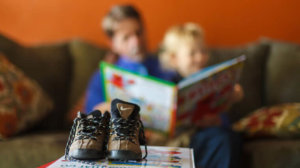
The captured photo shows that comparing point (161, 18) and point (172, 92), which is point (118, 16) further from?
point (172, 92)

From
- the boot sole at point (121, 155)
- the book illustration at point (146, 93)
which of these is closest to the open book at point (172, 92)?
the book illustration at point (146, 93)

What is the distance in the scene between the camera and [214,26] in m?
2.12

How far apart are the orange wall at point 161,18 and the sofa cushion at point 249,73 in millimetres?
334

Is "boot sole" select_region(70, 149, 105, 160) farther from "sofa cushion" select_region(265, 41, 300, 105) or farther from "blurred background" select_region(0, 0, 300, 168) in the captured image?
"sofa cushion" select_region(265, 41, 300, 105)

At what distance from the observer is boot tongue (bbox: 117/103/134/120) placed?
2.59 ft

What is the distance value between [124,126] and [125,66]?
35.6 inches

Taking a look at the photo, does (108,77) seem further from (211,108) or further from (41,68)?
(41,68)

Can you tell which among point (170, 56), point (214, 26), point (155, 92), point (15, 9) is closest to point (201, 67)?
point (170, 56)

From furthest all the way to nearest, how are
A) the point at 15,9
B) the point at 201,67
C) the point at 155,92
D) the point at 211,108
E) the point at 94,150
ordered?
the point at 15,9 → the point at 201,67 → the point at 211,108 → the point at 155,92 → the point at 94,150

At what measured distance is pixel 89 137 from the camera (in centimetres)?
75

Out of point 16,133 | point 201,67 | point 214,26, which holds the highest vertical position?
point 214,26

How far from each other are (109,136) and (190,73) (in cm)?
84

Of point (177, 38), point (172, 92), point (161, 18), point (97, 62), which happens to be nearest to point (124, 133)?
point (172, 92)

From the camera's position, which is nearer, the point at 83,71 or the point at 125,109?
the point at 125,109
